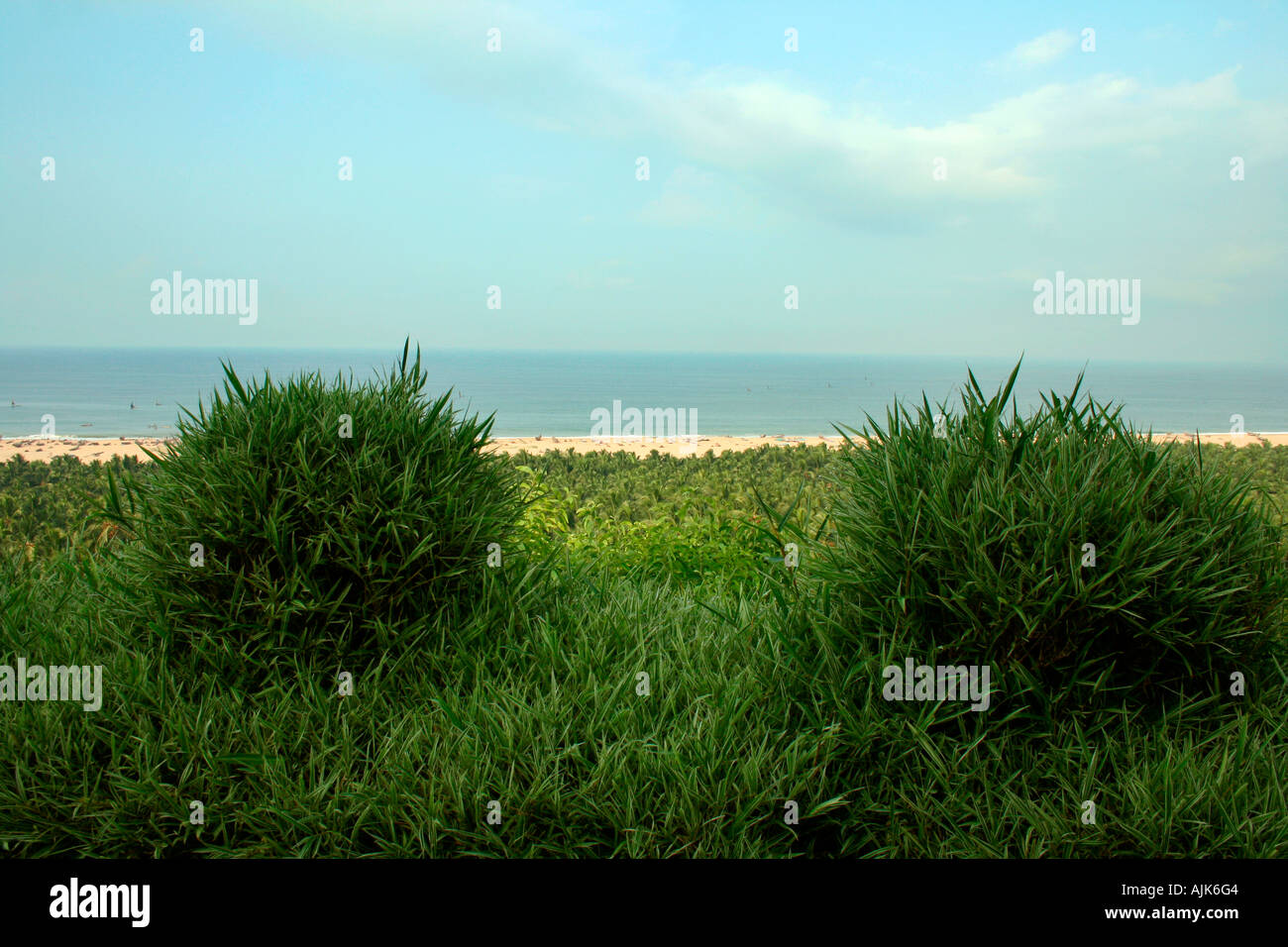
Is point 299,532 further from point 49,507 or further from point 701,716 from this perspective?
point 49,507

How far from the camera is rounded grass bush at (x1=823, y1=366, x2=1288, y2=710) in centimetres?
271

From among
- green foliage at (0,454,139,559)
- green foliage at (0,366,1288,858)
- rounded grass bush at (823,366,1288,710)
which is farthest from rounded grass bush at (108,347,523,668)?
rounded grass bush at (823,366,1288,710)

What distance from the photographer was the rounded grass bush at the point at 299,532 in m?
3.14

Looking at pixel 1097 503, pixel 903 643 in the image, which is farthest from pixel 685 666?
pixel 1097 503

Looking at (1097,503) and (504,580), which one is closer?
(1097,503)

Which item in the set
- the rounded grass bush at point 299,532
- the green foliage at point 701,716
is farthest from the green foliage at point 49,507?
the green foliage at point 701,716

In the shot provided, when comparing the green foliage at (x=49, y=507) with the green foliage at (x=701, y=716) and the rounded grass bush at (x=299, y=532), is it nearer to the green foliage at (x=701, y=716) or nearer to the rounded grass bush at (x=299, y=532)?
the rounded grass bush at (x=299, y=532)

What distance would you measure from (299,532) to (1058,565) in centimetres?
297

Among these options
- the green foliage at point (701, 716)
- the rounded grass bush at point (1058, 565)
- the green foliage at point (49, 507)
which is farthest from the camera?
the green foliage at point (49, 507)

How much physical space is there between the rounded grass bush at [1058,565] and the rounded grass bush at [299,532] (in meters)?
1.70

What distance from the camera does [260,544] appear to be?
3.21 metres

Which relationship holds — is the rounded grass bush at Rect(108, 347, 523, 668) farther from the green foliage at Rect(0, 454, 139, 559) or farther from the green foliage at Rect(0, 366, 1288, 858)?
the green foliage at Rect(0, 454, 139, 559)

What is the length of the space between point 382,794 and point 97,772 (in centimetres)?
114
